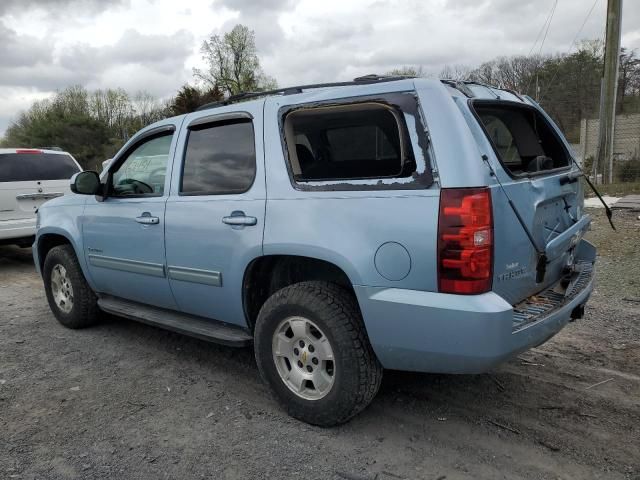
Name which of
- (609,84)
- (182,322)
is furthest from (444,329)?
(609,84)

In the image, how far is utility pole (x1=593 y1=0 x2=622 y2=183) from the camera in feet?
35.3

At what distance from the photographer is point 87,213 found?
4.47m

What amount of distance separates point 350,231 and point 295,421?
1.24 metres

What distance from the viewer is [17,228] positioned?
7.82 m

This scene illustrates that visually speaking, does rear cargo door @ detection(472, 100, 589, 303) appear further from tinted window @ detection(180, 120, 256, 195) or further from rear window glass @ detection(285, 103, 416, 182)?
tinted window @ detection(180, 120, 256, 195)

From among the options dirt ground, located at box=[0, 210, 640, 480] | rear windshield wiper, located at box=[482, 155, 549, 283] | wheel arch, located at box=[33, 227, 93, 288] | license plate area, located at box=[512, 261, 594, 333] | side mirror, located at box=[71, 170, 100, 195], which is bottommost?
dirt ground, located at box=[0, 210, 640, 480]

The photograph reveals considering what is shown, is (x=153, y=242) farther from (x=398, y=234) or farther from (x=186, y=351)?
(x=398, y=234)

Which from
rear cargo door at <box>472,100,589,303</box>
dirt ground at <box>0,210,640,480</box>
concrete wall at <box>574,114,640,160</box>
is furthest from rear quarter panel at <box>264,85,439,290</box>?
concrete wall at <box>574,114,640,160</box>

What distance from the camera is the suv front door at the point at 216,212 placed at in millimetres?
3195

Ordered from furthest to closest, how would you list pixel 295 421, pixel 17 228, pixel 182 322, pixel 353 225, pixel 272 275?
pixel 17 228, pixel 182 322, pixel 272 275, pixel 295 421, pixel 353 225

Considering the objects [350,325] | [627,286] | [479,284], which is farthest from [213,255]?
[627,286]

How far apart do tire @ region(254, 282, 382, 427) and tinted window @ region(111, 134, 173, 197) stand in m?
1.49

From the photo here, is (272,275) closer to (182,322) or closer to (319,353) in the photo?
(319,353)

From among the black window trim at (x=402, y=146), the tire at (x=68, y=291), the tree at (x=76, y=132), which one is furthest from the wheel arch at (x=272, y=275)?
the tree at (x=76, y=132)
